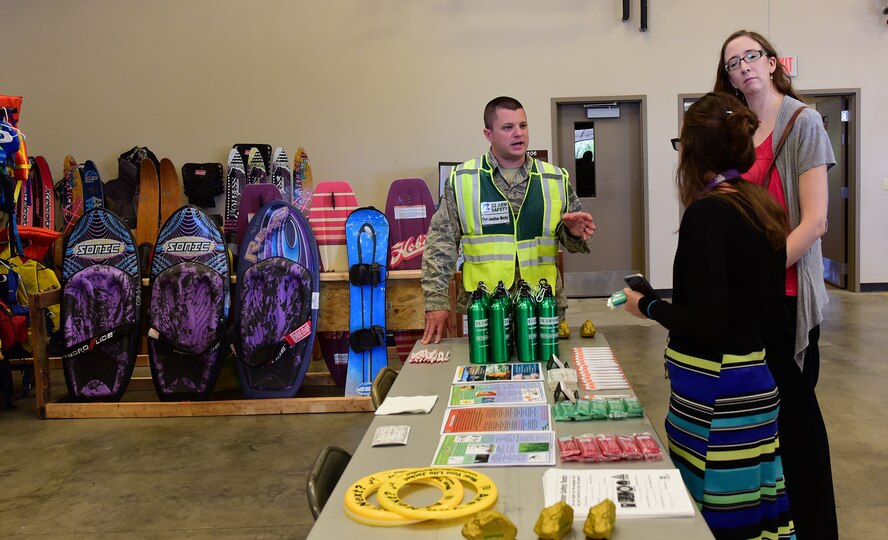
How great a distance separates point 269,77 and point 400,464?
6923mm

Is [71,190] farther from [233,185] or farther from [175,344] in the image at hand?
[175,344]

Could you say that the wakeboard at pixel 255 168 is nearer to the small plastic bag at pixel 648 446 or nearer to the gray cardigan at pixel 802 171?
the gray cardigan at pixel 802 171

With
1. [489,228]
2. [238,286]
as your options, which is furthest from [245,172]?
[489,228]

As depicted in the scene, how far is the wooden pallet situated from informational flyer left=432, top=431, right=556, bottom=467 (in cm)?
279

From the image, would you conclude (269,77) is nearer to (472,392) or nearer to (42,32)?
(42,32)

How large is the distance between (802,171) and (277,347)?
10.0ft

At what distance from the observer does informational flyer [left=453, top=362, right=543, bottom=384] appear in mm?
2031

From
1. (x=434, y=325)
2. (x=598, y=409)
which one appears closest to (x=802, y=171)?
(x=598, y=409)

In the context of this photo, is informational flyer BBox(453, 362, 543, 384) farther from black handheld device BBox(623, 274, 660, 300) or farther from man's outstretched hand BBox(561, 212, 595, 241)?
man's outstretched hand BBox(561, 212, 595, 241)

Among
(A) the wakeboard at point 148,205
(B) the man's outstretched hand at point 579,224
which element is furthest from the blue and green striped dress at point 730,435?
(A) the wakeboard at point 148,205

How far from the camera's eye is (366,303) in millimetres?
4312

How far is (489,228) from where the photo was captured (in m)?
2.80

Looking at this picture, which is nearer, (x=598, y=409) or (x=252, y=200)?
(x=598, y=409)

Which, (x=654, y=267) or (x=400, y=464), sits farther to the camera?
(x=654, y=267)
